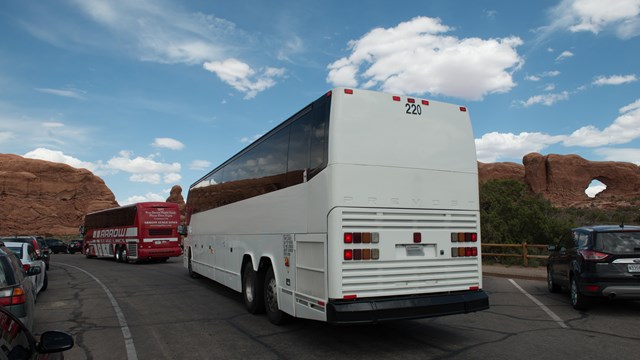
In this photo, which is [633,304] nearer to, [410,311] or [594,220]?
[410,311]

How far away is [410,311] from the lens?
20.7 ft

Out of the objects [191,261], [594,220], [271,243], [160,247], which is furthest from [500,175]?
[271,243]

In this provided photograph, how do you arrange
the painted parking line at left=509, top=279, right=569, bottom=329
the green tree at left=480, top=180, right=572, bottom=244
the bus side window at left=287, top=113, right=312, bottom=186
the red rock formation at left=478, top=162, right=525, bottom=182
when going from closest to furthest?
the bus side window at left=287, top=113, right=312, bottom=186, the painted parking line at left=509, top=279, right=569, bottom=329, the green tree at left=480, top=180, right=572, bottom=244, the red rock formation at left=478, top=162, right=525, bottom=182

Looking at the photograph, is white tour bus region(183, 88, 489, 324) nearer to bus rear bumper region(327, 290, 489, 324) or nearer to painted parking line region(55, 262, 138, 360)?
bus rear bumper region(327, 290, 489, 324)

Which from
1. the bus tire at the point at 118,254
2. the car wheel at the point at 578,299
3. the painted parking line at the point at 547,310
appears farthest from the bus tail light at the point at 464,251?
the bus tire at the point at 118,254

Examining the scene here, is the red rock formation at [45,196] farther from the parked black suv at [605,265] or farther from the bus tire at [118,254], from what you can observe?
the parked black suv at [605,265]

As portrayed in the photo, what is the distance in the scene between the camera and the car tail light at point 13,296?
5.36m

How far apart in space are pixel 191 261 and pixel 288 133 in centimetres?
1038

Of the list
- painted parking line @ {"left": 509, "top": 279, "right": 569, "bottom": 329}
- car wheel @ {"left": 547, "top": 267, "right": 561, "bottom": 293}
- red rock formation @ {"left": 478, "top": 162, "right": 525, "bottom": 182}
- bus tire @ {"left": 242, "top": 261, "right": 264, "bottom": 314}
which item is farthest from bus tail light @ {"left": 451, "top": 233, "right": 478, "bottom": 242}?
red rock formation @ {"left": 478, "top": 162, "right": 525, "bottom": 182}

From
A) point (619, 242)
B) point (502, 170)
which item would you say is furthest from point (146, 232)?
point (502, 170)

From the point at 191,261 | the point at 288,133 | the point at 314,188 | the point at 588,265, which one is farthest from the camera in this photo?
the point at 191,261

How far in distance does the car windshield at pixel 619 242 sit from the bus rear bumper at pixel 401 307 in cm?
371

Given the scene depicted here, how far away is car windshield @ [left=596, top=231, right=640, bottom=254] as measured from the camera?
8.95 meters

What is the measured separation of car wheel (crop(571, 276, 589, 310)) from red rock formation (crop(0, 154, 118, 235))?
8993 centimetres
